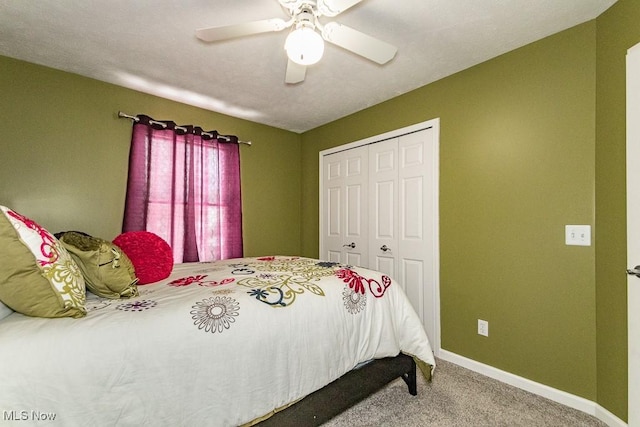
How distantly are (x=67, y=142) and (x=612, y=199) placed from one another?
3.91 metres

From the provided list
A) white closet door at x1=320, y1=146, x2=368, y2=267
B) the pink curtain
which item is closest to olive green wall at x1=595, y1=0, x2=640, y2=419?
white closet door at x1=320, y1=146, x2=368, y2=267

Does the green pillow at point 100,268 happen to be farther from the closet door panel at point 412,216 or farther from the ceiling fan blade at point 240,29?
the closet door panel at point 412,216

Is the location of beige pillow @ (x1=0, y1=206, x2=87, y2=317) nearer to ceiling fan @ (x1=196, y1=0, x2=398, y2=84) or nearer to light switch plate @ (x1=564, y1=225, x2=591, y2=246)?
ceiling fan @ (x1=196, y1=0, x2=398, y2=84)

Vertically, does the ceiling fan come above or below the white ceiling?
below

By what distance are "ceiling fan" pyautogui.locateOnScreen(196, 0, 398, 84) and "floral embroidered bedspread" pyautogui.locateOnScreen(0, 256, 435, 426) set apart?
1.21 metres

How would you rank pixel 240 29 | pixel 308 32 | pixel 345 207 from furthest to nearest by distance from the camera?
1. pixel 345 207
2. pixel 240 29
3. pixel 308 32

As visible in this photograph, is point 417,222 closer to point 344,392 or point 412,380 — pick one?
point 412,380

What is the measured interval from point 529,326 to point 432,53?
2.08 metres

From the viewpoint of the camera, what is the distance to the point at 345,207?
3.57 m

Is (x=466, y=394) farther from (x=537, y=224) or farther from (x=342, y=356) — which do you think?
(x=537, y=224)

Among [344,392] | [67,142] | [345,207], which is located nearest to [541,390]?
[344,392]

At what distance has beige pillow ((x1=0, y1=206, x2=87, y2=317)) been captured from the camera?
3.47 ft

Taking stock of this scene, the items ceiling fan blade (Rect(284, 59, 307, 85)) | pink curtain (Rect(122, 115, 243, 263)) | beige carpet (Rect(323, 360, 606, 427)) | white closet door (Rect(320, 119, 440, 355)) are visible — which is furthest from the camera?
pink curtain (Rect(122, 115, 243, 263))

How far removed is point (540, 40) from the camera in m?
2.10
